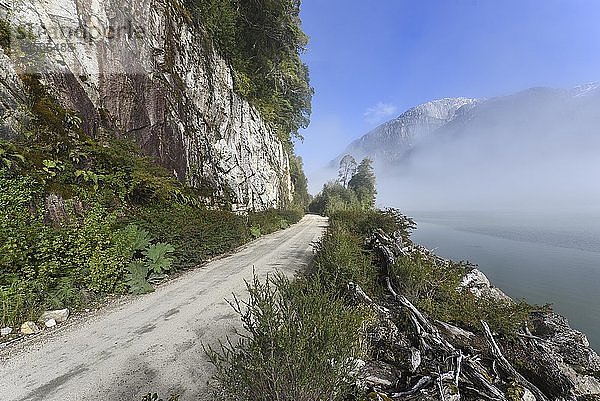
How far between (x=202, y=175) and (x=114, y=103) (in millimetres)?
4447

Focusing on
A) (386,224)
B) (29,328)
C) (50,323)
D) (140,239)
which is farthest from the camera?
(386,224)

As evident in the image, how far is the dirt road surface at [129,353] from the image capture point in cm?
306

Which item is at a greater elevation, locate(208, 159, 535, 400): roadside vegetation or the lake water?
locate(208, 159, 535, 400): roadside vegetation

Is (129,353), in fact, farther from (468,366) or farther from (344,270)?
(468,366)

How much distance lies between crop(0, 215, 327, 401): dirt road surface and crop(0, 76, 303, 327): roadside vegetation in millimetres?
766

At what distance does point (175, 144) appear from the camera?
1114cm

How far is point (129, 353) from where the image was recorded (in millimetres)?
3801

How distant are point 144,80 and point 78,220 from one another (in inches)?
256

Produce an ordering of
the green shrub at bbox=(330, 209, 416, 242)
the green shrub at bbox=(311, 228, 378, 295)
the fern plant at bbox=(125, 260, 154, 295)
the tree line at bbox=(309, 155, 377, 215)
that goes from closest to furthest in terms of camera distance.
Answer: the green shrub at bbox=(311, 228, 378, 295) < the fern plant at bbox=(125, 260, 154, 295) < the green shrub at bbox=(330, 209, 416, 242) < the tree line at bbox=(309, 155, 377, 215)

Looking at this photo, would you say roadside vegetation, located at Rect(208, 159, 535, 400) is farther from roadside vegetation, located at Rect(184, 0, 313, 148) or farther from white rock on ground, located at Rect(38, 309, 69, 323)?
roadside vegetation, located at Rect(184, 0, 313, 148)

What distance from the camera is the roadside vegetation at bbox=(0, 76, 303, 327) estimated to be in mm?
4719

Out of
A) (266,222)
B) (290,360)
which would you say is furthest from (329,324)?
(266,222)

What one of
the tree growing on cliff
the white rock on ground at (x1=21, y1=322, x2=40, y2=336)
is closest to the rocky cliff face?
the white rock on ground at (x1=21, y1=322, x2=40, y2=336)

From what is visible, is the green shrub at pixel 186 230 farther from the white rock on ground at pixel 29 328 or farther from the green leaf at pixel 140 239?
the white rock on ground at pixel 29 328
